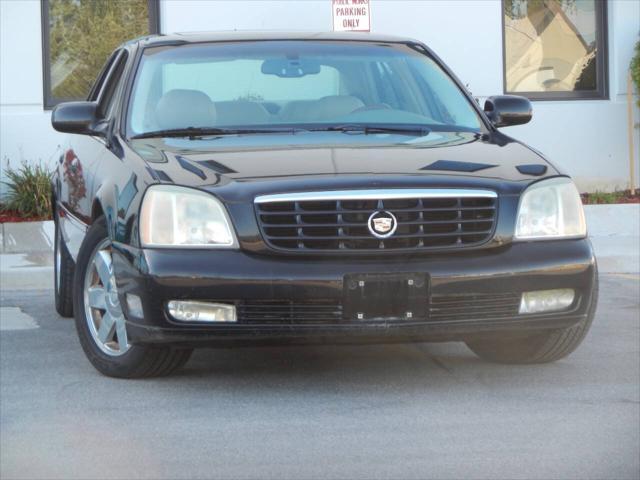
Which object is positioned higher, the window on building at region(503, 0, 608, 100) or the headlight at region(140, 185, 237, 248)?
the window on building at region(503, 0, 608, 100)

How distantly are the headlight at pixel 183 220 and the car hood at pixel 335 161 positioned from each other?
62 millimetres

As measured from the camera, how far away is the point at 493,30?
1512cm

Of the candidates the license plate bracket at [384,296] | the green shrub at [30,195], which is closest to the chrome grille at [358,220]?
the license plate bracket at [384,296]

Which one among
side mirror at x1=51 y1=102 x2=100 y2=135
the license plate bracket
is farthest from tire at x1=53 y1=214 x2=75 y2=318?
the license plate bracket

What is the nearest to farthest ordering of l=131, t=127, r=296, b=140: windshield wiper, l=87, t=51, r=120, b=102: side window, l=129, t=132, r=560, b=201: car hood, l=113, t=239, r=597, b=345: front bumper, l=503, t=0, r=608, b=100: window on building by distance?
l=113, t=239, r=597, b=345: front bumper → l=129, t=132, r=560, b=201: car hood → l=131, t=127, r=296, b=140: windshield wiper → l=87, t=51, r=120, b=102: side window → l=503, t=0, r=608, b=100: window on building

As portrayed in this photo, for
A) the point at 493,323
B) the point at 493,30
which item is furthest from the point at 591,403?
the point at 493,30

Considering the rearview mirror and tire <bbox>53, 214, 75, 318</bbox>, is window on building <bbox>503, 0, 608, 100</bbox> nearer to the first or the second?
tire <bbox>53, 214, 75, 318</bbox>

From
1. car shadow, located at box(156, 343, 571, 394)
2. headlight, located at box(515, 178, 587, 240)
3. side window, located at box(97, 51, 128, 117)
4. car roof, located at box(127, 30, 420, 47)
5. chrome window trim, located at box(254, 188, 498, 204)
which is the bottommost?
car shadow, located at box(156, 343, 571, 394)

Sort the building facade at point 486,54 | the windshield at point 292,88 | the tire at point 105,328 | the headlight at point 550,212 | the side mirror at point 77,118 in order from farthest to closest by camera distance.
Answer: the building facade at point 486,54 < the side mirror at point 77,118 < the windshield at point 292,88 < the tire at point 105,328 < the headlight at point 550,212

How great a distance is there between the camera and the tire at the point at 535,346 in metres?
6.59

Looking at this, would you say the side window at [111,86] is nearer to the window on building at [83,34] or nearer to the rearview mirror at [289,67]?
the rearview mirror at [289,67]

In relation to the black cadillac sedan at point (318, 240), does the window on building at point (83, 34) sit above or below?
above

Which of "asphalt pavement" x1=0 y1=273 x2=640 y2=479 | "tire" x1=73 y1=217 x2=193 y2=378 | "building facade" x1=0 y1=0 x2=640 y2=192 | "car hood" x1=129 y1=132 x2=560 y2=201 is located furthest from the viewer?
"building facade" x1=0 y1=0 x2=640 y2=192

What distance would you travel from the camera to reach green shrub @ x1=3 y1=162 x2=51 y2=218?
13023 millimetres
